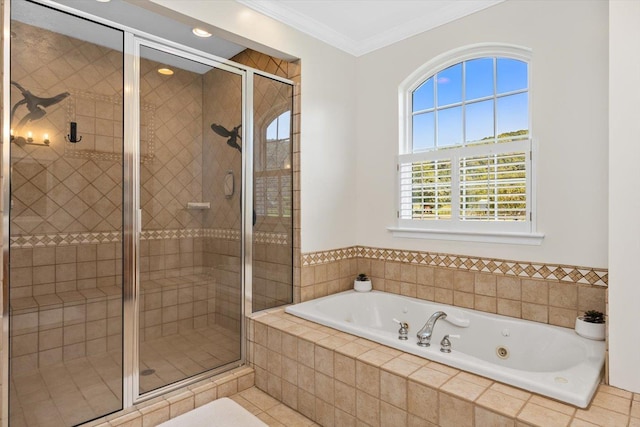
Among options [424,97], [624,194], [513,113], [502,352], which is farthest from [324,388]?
[424,97]

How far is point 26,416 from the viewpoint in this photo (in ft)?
5.80

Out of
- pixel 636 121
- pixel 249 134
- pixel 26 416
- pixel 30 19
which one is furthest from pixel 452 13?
pixel 26 416

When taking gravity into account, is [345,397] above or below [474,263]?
below

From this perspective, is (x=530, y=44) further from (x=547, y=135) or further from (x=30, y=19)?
(x=30, y=19)

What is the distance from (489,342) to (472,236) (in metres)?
0.72

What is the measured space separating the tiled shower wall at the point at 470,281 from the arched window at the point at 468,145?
10.0 inches

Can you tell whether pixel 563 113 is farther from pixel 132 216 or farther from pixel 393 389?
pixel 132 216

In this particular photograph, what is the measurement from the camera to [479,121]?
2721 millimetres

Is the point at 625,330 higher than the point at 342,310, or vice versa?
the point at 625,330

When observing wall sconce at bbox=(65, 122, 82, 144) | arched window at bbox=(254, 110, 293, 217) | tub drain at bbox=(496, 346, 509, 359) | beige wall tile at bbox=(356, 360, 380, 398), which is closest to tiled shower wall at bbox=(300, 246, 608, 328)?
tub drain at bbox=(496, 346, 509, 359)

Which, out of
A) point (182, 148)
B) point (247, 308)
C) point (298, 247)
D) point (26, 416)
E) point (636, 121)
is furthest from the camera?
point (298, 247)

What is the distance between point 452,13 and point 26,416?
353 cm

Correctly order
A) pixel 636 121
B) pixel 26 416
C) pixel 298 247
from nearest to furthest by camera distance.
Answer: pixel 636 121, pixel 26 416, pixel 298 247

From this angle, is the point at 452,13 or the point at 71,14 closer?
the point at 71,14
